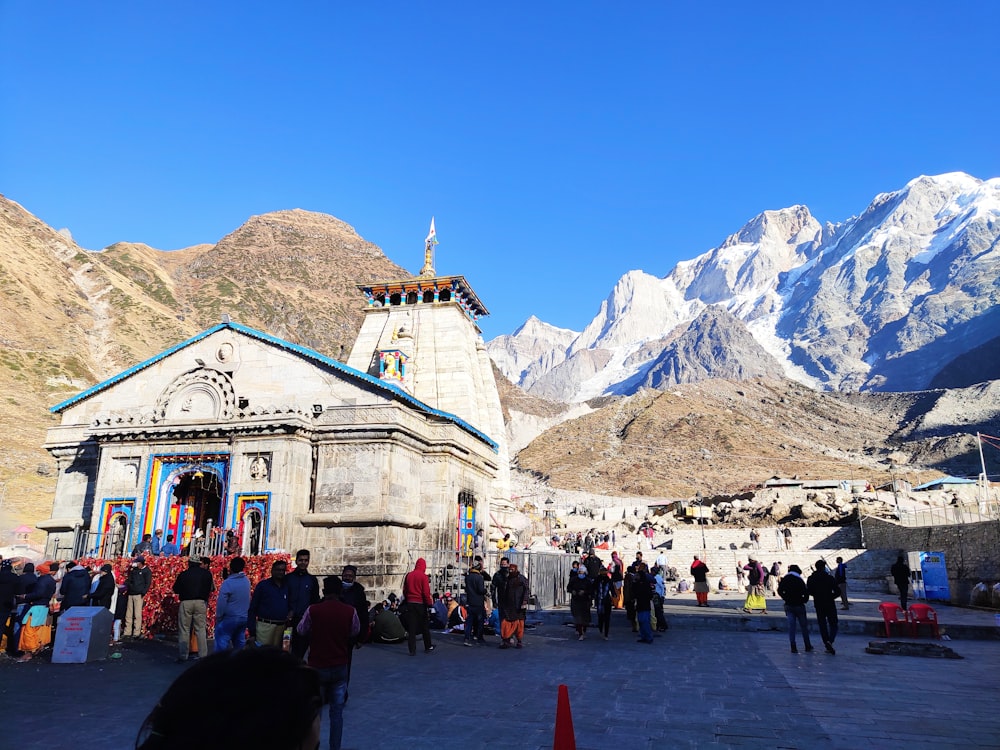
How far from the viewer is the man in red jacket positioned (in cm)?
675

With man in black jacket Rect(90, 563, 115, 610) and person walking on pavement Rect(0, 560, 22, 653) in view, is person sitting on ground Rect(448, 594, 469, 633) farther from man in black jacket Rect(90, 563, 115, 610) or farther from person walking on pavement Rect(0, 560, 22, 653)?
person walking on pavement Rect(0, 560, 22, 653)

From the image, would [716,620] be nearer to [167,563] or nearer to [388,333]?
[167,563]

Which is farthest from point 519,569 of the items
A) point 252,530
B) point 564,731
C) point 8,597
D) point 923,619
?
point 564,731

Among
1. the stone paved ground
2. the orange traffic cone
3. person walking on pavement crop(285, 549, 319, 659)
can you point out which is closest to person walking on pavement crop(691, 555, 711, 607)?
the stone paved ground

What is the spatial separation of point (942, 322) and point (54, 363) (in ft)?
708

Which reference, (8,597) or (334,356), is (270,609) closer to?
(8,597)

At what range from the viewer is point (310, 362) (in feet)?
73.2

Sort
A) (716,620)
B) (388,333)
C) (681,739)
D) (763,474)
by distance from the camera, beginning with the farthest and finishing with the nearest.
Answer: (763,474), (388,333), (716,620), (681,739)

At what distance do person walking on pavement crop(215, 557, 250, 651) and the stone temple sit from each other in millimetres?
8758

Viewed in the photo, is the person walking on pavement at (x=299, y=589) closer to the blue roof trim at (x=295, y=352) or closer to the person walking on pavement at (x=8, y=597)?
the person walking on pavement at (x=8, y=597)

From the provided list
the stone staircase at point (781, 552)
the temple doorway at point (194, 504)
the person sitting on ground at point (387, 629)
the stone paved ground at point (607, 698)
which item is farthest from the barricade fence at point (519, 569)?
the stone staircase at point (781, 552)

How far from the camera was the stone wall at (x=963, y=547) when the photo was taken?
23578mm

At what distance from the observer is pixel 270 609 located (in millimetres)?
9273

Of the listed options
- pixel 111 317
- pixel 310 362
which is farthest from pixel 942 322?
pixel 310 362
